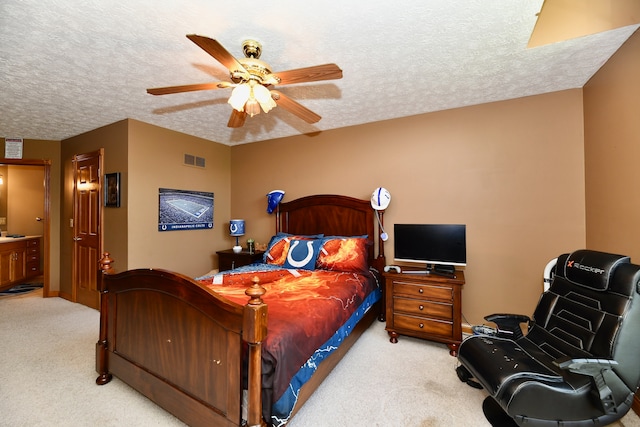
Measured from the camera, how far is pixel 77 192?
159 inches

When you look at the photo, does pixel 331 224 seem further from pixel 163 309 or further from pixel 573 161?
pixel 573 161

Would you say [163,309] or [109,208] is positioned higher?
[109,208]

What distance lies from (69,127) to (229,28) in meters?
3.47

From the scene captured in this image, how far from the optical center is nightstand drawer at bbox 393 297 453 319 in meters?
2.60

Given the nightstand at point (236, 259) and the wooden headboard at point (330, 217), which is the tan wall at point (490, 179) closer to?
the wooden headboard at point (330, 217)

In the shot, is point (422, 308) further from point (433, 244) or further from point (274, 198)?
point (274, 198)

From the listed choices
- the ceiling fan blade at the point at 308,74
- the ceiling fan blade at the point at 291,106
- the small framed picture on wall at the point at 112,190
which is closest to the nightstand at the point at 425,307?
the ceiling fan blade at the point at 291,106

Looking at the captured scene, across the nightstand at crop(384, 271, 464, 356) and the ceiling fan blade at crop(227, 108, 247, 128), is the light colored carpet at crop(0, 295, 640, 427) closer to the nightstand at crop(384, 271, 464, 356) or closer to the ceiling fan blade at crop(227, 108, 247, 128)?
the nightstand at crop(384, 271, 464, 356)

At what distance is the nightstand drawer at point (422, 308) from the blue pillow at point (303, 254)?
3.26 ft

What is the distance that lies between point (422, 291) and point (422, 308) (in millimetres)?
173

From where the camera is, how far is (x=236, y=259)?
153 inches

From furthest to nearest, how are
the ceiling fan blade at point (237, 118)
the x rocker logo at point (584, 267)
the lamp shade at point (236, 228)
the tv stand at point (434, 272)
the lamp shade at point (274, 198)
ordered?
the lamp shade at point (236, 228)
the lamp shade at point (274, 198)
the tv stand at point (434, 272)
the ceiling fan blade at point (237, 118)
the x rocker logo at point (584, 267)

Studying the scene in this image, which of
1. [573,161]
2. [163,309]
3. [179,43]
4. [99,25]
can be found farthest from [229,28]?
[573,161]

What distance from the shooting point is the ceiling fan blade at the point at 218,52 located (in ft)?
4.39
